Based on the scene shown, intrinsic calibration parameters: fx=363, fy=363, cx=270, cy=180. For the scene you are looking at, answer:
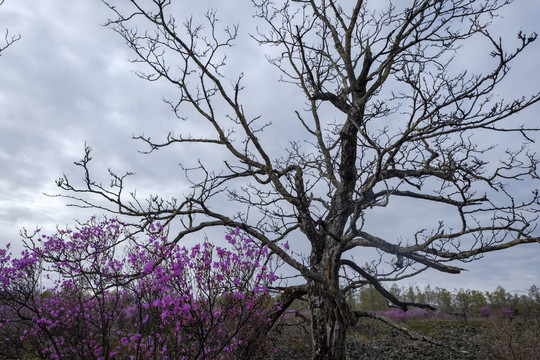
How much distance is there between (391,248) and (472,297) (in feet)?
82.8

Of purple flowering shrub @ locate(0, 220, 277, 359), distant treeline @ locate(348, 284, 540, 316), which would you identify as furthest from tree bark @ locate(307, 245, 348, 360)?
distant treeline @ locate(348, 284, 540, 316)

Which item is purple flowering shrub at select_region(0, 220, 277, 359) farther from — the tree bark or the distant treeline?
the distant treeline

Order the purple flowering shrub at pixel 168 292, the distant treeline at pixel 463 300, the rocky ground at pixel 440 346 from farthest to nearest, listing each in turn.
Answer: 1. the distant treeline at pixel 463 300
2. the rocky ground at pixel 440 346
3. the purple flowering shrub at pixel 168 292

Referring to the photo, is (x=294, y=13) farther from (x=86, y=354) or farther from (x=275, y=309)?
(x=86, y=354)

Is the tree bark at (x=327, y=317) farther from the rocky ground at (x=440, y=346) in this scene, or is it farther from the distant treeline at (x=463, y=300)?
the distant treeline at (x=463, y=300)

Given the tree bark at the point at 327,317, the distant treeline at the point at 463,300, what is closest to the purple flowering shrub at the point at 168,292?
the tree bark at the point at 327,317

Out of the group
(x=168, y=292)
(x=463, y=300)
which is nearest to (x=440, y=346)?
(x=168, y=292)

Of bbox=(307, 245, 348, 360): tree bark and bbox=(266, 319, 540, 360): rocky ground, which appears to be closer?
bbox=(307, 245, 348, 360): tree bark

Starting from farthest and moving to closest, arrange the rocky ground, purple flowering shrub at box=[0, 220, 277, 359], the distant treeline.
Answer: the distant treeline
the rocky ground
purple flowering shrub at box=[0, 220, 277, 359]

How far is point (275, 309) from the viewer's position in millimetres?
7227

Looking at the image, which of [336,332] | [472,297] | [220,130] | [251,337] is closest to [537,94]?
[336,332]

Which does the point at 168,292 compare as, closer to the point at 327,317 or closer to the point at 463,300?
the point at 327,317

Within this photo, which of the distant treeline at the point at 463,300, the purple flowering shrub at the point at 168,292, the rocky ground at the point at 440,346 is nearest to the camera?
the purple flowering shrub at the point at 168,292

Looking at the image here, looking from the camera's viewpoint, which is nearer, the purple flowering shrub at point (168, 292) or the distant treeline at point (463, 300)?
the purple flowering shrub at point (168, 292)
